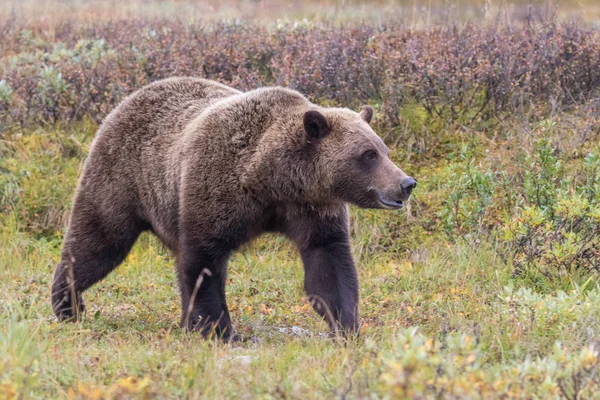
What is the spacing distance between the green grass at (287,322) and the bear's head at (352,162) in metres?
0.87

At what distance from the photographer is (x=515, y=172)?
8352 millimetres

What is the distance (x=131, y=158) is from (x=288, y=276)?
204 centimetres

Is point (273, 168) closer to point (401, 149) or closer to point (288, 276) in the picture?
point (288, 276)

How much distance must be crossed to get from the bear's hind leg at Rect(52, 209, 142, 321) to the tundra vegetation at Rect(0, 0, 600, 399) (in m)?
0.20

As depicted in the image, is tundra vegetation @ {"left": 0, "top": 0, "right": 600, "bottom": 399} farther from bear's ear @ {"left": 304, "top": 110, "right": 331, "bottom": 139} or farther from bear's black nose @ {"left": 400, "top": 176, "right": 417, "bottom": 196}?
bear's ear @ {"left": 304, "top": 110, "right": 331, "bottom": 139}

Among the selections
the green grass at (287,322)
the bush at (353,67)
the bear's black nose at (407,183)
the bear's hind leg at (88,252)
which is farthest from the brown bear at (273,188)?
the bush at (353,67)

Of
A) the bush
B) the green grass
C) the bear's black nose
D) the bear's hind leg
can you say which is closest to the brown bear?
the bear's black nose

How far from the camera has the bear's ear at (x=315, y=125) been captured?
18.0 feet

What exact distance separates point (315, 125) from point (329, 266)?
0.97 meters

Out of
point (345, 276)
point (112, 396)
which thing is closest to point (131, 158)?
point (345, 276)

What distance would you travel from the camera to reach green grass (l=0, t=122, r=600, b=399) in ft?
12.4

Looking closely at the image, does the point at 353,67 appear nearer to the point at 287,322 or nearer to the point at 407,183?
the point at 287,322

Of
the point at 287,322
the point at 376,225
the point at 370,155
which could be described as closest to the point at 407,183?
the point at 370,155

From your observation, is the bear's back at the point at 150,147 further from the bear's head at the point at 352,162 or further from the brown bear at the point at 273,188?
the bear's head at the point at 352,162
